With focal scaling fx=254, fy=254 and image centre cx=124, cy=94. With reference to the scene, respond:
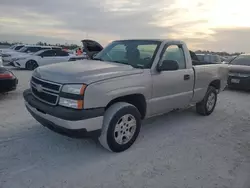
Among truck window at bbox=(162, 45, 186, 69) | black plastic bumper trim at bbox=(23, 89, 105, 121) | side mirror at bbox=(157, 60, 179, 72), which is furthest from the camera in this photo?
truck window at bbox=(162, 45, 186, 69)

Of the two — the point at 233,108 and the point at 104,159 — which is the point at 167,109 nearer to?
the point at 104,159

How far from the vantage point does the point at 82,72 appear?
379 centimetres

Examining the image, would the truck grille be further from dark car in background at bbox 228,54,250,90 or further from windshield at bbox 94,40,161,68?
dark car in background at bbox 228,54,250,90

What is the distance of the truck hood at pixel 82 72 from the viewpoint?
3.64 meters

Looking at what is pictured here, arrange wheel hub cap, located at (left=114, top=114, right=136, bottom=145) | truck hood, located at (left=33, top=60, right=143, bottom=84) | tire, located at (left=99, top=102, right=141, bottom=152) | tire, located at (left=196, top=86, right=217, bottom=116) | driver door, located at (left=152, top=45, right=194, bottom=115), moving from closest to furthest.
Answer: truck hood, located at (left=33, top=60, right=143, bottom=84)
tire, located at (left=99, top=102, right=141, bottom=152)
wheel hub cap, located at (left=114, top=114, right=136, bottom=145)
driver door, located at (left=152, top=45, right=194, bottom=115)
tire, located at (left=196, top=86, right=217, bottom=116)

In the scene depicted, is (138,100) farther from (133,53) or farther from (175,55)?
(175,55)

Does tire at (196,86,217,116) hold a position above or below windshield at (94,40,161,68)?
below

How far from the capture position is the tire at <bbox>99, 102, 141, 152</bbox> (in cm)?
384

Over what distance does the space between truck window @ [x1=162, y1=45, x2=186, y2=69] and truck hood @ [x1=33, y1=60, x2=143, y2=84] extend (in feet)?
3.01

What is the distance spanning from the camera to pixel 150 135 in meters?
4.91

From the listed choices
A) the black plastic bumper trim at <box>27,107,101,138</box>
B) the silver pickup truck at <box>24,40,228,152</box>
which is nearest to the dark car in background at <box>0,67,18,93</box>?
the silver pickup truck at <box>24,40,228,152</box>

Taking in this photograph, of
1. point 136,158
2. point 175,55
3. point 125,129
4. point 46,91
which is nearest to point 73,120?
point 46,91

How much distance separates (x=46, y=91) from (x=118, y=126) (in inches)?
48.4

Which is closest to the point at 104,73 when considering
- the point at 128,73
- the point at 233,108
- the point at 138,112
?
the point at 128,73
